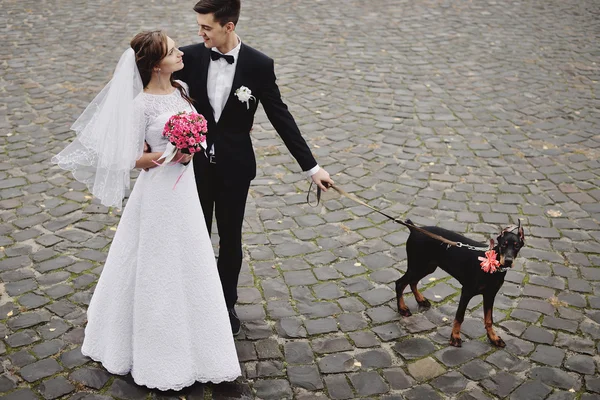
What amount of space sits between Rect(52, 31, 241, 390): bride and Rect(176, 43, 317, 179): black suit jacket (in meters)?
0.14

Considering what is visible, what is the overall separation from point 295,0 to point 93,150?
1169 cm

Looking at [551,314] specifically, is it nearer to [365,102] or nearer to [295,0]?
[365,102]

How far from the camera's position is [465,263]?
4.48 metres

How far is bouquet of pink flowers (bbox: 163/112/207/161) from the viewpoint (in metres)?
3.67

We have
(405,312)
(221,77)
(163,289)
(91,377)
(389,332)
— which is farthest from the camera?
(405,312)

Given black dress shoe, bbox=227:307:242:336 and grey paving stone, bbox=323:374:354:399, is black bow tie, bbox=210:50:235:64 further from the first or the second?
grey paving stone, bbox=323:374:354:399

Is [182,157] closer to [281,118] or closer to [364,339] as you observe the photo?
[281,118]

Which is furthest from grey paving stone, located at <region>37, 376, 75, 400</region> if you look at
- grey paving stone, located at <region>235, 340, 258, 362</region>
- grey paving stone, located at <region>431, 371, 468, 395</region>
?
grey paving stone, located at <region>431, 371, 468, 395</region>

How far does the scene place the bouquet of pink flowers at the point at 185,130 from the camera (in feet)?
12.0

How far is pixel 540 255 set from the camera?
19.1ft

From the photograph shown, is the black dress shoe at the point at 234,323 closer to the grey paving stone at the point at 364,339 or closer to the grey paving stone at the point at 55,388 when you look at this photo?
the grey paving stone at the point at 364,339

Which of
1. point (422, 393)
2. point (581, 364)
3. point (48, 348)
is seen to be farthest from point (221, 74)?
point (581, 364)

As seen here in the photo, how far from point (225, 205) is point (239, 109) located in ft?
2.36

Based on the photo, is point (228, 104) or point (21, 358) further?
point (21, 358)
